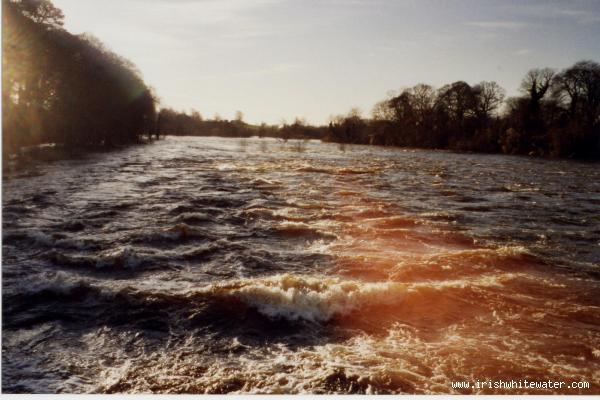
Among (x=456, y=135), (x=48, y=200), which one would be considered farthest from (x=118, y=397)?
(x=456, y=135)

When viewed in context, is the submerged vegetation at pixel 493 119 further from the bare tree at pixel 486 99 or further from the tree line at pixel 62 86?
the tree line at pixel 62 86

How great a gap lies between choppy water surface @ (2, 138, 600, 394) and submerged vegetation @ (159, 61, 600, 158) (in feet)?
21.5

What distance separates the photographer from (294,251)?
7117mm

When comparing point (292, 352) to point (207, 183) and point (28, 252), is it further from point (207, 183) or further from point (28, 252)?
point (207, 183)

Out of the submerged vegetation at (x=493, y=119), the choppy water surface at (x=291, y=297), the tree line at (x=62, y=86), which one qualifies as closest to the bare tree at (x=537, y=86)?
the submerged vegetation at (x=493, y=119)

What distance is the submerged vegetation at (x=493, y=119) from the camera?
22266mm

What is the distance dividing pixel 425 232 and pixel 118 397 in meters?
6.54

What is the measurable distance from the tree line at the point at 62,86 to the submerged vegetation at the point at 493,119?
18375mm

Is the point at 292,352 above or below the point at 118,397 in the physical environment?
above

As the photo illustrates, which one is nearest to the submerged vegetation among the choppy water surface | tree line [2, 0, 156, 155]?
the choppy water surface

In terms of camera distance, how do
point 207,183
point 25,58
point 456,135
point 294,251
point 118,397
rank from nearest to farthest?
point 118,397
point 294,251
point 207,183
point 25,58
point 456,135

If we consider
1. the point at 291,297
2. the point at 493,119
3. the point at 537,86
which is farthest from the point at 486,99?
the point at 291,297

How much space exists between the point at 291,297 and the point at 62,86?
30085mm

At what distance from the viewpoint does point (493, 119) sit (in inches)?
1884
